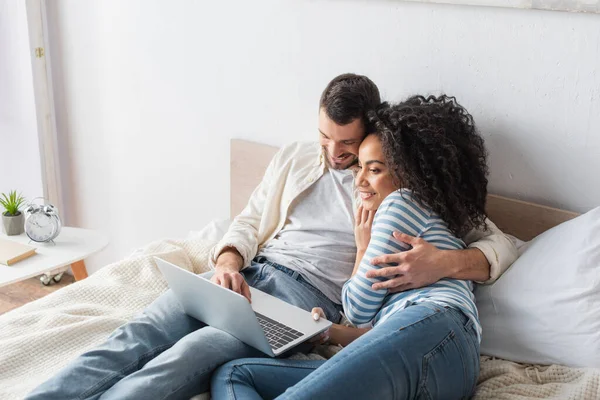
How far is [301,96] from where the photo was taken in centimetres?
222

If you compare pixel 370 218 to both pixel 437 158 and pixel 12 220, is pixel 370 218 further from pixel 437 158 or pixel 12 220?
pixel 12 220

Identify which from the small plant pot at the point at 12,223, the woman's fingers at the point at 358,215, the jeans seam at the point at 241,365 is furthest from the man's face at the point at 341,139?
the small plant pot at the point at 12,223

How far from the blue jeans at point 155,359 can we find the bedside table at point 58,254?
2.08 feet

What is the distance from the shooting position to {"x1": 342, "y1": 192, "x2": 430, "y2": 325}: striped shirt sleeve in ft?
5.22

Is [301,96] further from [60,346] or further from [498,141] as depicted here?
[60,346]

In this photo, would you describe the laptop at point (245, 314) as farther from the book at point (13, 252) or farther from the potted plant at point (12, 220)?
the potted plant at point (12, 220)

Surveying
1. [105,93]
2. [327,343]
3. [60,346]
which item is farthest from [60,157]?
[327,343]

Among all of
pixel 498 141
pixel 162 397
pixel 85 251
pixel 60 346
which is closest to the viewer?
→ pixel 162 397

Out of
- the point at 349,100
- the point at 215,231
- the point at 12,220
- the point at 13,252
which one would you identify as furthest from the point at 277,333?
the point at 12,220

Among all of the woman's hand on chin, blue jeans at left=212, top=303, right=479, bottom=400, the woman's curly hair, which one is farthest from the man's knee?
the woman's curly hair

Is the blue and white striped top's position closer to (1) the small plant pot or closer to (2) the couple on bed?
(2) the couple on bed

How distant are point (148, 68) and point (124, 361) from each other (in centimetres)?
135

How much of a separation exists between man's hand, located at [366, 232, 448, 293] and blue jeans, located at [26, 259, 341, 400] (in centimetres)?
27

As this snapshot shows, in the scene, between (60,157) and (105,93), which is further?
(60,157)
